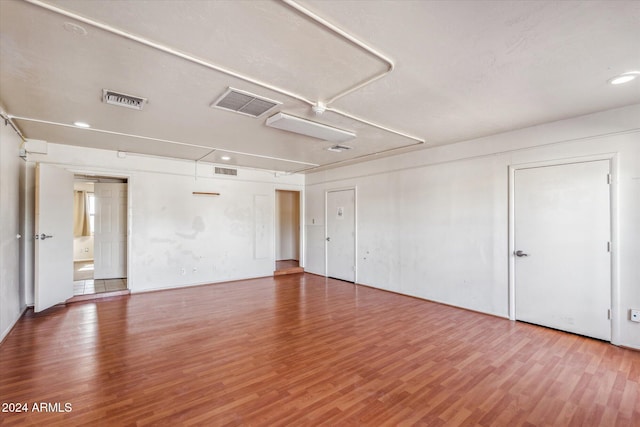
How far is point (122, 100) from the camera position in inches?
113

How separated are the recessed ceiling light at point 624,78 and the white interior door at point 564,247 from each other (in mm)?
1082

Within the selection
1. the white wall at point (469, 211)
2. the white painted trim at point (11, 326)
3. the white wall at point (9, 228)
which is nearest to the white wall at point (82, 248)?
the white painted trim at point (11, 326)

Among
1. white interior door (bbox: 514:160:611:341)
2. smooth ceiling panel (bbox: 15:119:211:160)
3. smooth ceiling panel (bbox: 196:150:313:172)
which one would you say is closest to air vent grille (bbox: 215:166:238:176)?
smooth ceiling panel (bbox: 196:150:313:172)

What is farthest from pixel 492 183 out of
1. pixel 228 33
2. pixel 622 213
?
pixel 228 33

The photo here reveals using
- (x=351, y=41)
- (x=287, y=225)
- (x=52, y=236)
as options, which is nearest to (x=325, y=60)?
(x=351, y=41)

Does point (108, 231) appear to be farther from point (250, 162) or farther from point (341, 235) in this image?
point (341, 235)

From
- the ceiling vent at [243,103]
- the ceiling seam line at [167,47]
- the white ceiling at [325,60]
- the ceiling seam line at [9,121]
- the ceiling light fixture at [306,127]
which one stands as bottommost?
the ceiling light fixture at [306,127]

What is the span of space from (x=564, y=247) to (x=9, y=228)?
6730 mm

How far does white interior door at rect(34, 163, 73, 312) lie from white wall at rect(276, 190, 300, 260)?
5.35 meters

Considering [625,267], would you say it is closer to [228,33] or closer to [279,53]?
[279,53]

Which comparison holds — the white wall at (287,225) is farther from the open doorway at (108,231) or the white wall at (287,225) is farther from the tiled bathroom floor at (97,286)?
the tiled bathroom floor at (97,286)

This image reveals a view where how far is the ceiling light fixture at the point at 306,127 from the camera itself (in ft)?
10.7

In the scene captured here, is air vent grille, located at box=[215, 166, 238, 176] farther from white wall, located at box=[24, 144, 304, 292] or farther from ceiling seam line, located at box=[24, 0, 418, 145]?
ceiling seam line, located at box=[24, 0, 418, 145]

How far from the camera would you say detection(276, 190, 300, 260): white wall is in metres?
9.26
